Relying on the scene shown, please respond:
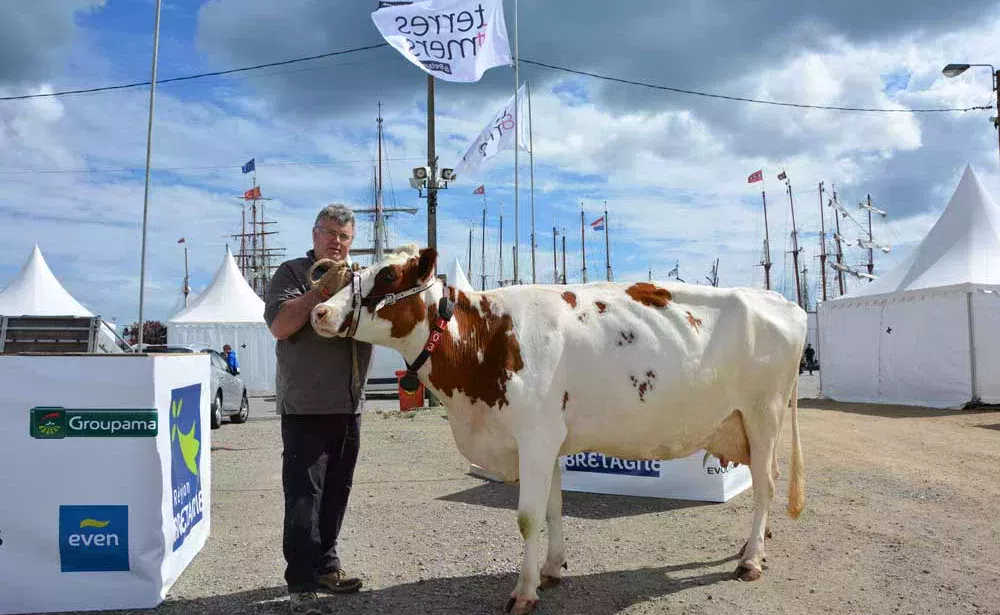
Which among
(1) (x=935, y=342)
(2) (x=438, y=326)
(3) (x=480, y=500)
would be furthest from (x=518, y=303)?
(1) (x=935, y=342)

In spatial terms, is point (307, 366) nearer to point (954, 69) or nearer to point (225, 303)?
point (954, 69)

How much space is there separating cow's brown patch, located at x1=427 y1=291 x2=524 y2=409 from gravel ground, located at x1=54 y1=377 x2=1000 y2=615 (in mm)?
1258

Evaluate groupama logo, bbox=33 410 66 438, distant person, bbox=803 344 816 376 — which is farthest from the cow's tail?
distant person, bbox=803 344 816 376

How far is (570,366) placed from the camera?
13.6 feet

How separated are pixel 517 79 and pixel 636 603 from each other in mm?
14953

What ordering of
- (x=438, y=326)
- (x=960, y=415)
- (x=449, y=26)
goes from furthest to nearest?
(x=960, y=415) → (x=449, y=26) → (x=438, y=326)

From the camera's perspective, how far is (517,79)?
17.2 meters

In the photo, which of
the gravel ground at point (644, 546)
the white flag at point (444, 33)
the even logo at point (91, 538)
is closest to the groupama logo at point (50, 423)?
the even logo at point (91, 538)

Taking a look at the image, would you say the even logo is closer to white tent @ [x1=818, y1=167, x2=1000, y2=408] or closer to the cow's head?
the cow's head

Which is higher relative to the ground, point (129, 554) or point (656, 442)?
point (656, 442)

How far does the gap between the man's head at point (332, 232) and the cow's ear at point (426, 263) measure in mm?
525

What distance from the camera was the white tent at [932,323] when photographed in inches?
585

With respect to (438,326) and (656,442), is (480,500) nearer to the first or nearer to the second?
(656,442)

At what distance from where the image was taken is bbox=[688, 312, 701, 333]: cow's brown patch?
4.50m
